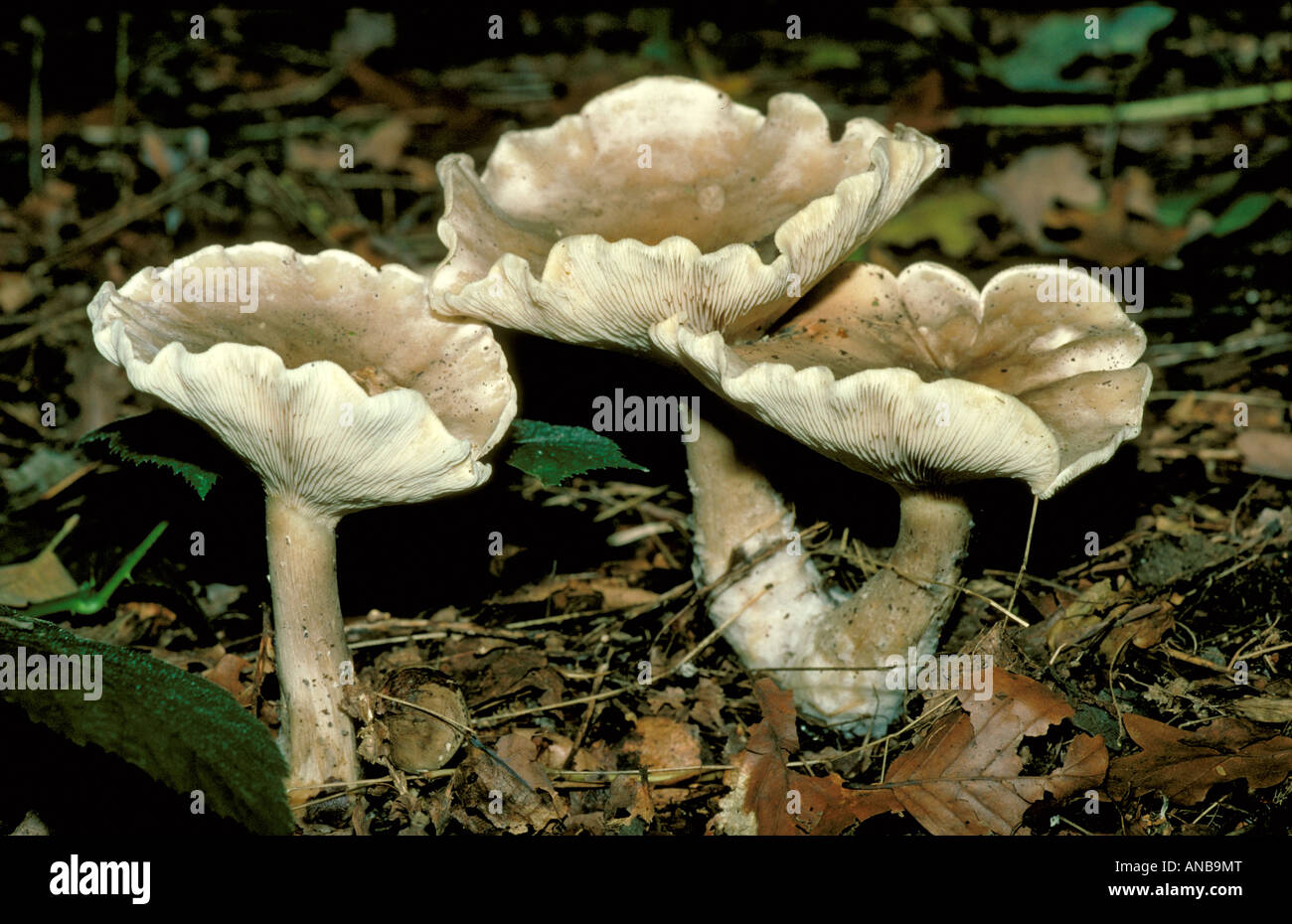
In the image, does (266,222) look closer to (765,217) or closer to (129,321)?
(129,321)

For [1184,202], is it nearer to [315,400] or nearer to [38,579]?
[315,400]

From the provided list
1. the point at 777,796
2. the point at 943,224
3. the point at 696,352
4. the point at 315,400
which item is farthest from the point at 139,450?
the point at 943,224

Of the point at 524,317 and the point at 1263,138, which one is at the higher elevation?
the point at 1263,138

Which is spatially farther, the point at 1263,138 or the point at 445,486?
the point at 1263,138

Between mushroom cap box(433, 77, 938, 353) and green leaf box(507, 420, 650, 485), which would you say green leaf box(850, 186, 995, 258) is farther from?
green leaf box(507, 420, 650, 485)

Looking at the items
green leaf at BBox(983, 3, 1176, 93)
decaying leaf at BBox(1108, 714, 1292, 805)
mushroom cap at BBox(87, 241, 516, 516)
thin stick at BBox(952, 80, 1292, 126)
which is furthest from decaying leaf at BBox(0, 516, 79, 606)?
green leaf at BBox(983, 3, 1176, 93)

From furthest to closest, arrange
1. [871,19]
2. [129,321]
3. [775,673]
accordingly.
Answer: [871,19]
[775,673]
[129,321]
